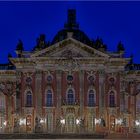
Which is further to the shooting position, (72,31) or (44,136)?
(72,31)

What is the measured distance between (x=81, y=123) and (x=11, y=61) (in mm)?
11106

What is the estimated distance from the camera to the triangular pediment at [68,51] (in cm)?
6688

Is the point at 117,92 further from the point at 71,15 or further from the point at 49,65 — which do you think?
the point at 71,15

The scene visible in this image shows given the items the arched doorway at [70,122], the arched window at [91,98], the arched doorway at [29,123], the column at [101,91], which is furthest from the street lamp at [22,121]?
the column at [101,91]

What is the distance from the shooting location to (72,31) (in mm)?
73500

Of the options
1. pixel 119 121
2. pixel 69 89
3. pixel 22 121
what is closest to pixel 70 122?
pixel 69 89

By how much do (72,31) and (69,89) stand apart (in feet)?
32.1

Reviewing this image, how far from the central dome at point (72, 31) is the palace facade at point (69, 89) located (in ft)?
15.7

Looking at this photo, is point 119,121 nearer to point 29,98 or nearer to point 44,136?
point 29,98

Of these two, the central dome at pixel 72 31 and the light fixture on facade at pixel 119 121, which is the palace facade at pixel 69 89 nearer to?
the light fixture on facade at pixel 119 121

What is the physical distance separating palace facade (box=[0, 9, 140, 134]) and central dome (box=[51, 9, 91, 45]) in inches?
189

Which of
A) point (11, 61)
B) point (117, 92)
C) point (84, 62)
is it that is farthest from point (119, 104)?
point (11, 61)

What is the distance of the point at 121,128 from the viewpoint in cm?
6525

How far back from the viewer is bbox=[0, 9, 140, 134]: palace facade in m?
66.4
